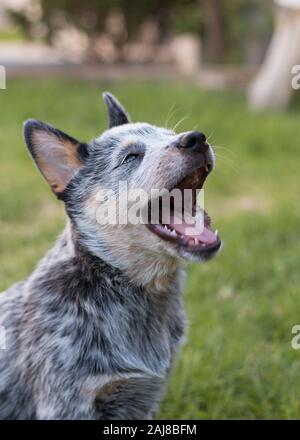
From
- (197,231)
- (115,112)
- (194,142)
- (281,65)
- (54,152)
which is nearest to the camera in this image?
(194,142)

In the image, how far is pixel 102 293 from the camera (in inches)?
113

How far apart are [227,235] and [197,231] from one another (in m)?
2.61

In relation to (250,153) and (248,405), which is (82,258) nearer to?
(248,405)

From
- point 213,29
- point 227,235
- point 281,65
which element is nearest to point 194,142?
point 227,235

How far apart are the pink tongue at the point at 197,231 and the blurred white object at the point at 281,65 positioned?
6050 millimetres

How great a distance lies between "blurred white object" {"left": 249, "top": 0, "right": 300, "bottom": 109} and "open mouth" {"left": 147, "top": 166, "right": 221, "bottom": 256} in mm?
5956

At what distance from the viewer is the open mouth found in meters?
2.71

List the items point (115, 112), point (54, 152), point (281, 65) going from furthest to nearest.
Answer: point (281, 65) < point (115, 112) < point (54, 152)

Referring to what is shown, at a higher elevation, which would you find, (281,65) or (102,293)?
(102,293)

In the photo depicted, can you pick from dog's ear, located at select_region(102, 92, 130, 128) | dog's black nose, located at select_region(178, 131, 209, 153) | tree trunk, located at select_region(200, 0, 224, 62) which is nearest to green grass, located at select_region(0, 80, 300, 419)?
dog's ear, located at select_region(102, 92, 130, 128)

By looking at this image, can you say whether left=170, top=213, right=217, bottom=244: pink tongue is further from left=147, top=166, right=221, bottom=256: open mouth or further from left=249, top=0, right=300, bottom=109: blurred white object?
left=249, top=0, right=300, bottom=109: blurred white object

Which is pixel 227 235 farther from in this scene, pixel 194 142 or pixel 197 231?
pixel 194 142

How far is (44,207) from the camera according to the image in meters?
5.94
